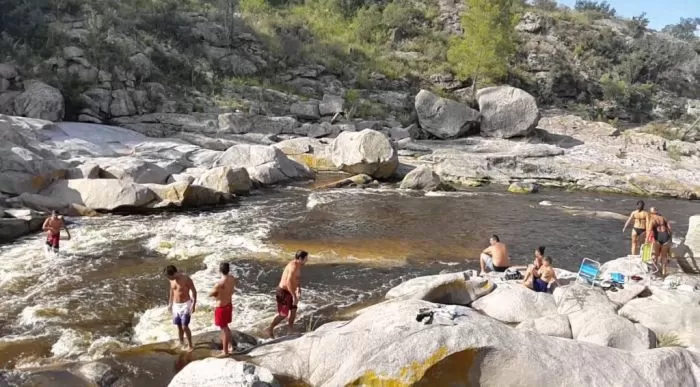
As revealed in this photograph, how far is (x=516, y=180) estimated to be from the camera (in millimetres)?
29188

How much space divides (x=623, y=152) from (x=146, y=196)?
2708 cm

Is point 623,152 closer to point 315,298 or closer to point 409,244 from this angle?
point 409,244

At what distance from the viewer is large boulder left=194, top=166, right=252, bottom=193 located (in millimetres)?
22312

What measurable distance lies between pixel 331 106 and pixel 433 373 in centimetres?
3096

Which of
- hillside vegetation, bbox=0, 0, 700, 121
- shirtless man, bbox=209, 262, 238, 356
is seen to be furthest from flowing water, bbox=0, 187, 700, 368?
hillside vegetation, bbox=0, 0, 700, 121

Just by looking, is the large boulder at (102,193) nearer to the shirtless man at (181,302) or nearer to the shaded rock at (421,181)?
the shirtless man at (181,302)

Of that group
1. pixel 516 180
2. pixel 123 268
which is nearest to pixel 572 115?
pixel 516 180

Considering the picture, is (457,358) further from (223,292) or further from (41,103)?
(41,103)

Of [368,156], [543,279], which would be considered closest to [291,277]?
[543,279]

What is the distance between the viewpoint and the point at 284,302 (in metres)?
10.1

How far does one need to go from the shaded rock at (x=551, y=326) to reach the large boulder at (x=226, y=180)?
575 inches

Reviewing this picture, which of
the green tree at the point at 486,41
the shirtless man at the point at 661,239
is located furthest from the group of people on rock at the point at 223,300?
the green tree at the point at 486,41

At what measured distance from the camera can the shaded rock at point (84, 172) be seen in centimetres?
2038

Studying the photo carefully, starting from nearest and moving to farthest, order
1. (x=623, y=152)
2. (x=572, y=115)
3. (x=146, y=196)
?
(x=146, y=196) → (x=623, y=152) → (x=572, y=115)
